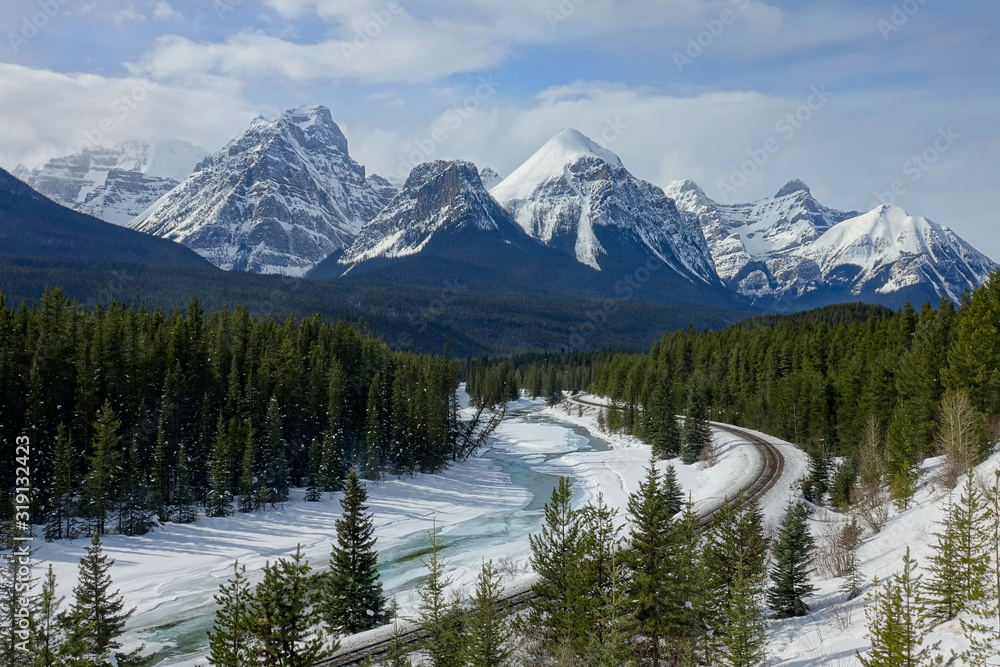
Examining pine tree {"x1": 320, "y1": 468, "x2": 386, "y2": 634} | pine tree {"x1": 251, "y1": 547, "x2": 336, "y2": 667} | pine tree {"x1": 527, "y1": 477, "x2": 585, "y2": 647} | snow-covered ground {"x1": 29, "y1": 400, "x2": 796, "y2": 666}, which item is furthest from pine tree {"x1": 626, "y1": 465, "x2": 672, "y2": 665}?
pine tree {"x1": 320, "y1": 468, "x2": 386, "y2": 634}

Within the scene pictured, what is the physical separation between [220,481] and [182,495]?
3.01 m

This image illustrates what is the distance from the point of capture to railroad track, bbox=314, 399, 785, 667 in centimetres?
2498

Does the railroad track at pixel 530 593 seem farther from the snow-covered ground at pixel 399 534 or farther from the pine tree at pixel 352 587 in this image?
the pine tree at pixel 352 587

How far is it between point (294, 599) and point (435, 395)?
6049 cm

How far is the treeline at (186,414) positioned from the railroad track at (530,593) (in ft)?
100

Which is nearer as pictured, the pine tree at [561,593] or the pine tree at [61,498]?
the pine tree at [561,593]

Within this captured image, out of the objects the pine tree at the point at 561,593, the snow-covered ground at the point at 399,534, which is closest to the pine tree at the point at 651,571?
the pine tree at the point at 561,593

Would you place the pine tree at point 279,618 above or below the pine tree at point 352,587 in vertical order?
above

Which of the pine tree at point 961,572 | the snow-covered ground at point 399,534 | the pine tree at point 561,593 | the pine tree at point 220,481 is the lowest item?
the snow-covered ground at point 399,534

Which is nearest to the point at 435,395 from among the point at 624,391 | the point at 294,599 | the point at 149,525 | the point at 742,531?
the point at 149,525

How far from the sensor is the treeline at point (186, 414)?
4900cm

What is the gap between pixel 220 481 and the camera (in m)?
53.3

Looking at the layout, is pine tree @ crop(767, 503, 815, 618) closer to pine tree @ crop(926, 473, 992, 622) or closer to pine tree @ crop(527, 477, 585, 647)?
pine tree @ crop(926, 473, 992, 622)

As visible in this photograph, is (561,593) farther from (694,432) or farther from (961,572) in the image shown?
(694,432)
